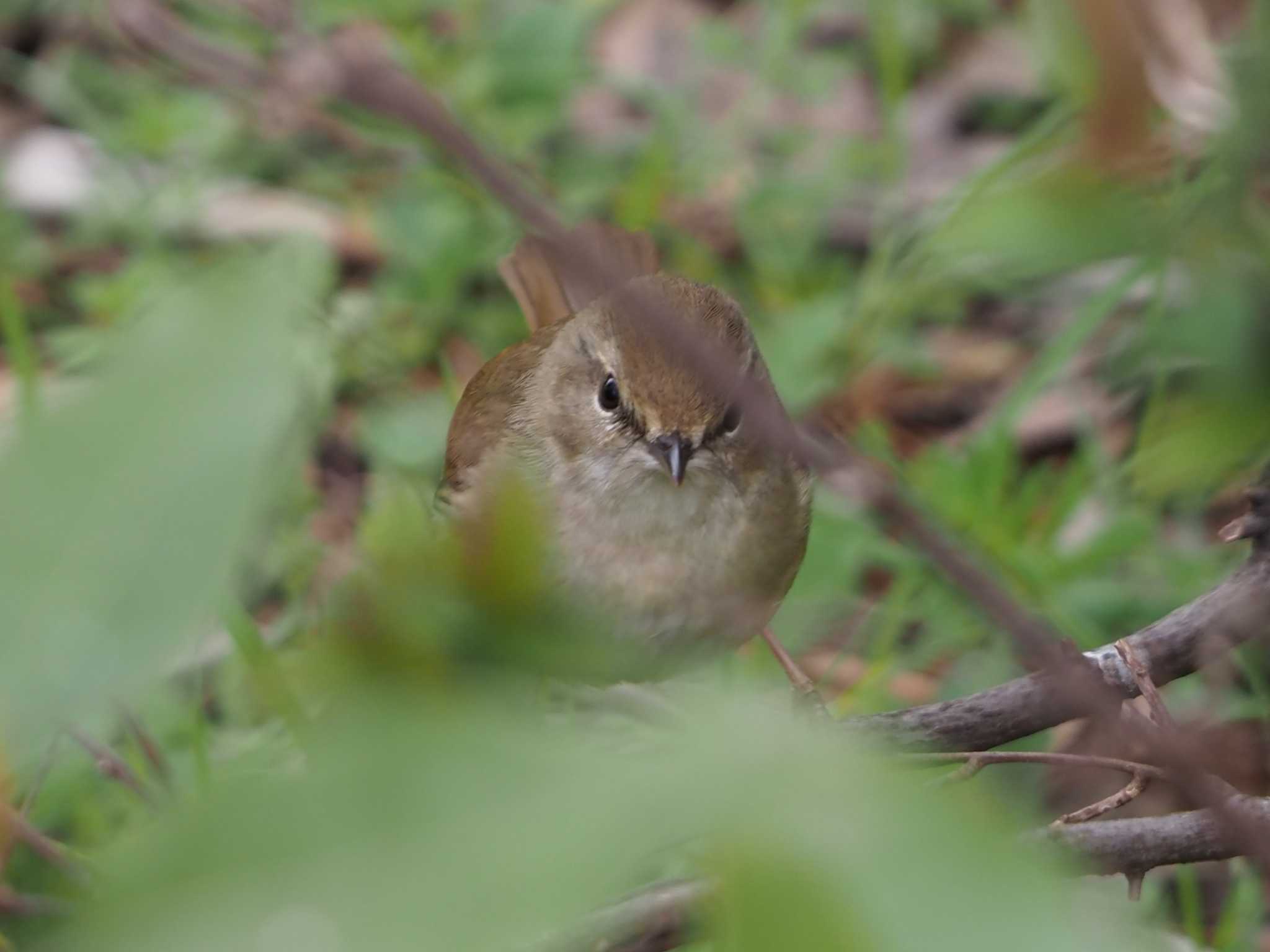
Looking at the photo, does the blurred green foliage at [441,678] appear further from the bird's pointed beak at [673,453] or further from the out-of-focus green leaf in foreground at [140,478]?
the bird's pointed beak at [673,453]

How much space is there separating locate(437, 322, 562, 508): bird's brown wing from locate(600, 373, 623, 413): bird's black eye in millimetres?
225

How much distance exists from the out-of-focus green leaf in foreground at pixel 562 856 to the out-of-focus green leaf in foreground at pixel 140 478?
0.06m

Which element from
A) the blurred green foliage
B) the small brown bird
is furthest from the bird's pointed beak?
the blurred green foliage

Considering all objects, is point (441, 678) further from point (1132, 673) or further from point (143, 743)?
point (1132, 673)

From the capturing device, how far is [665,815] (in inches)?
19.1

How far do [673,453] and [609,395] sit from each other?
9.7 inches

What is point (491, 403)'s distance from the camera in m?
3.24

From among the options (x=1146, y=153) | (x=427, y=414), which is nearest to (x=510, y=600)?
(x=1146, y=153)

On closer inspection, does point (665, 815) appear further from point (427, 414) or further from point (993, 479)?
point (427, 414)

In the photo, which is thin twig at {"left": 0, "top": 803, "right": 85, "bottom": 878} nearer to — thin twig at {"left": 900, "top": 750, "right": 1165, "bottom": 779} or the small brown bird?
thin twig at {"left": 900, "top": 750, "right": 1165, "bottom": 779}

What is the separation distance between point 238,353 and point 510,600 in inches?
4.9

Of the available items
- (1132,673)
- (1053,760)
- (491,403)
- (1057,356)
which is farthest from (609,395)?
(1053,760)

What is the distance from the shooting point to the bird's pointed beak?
8.86 feet

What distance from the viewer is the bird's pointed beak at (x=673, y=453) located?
2699 millimetres
